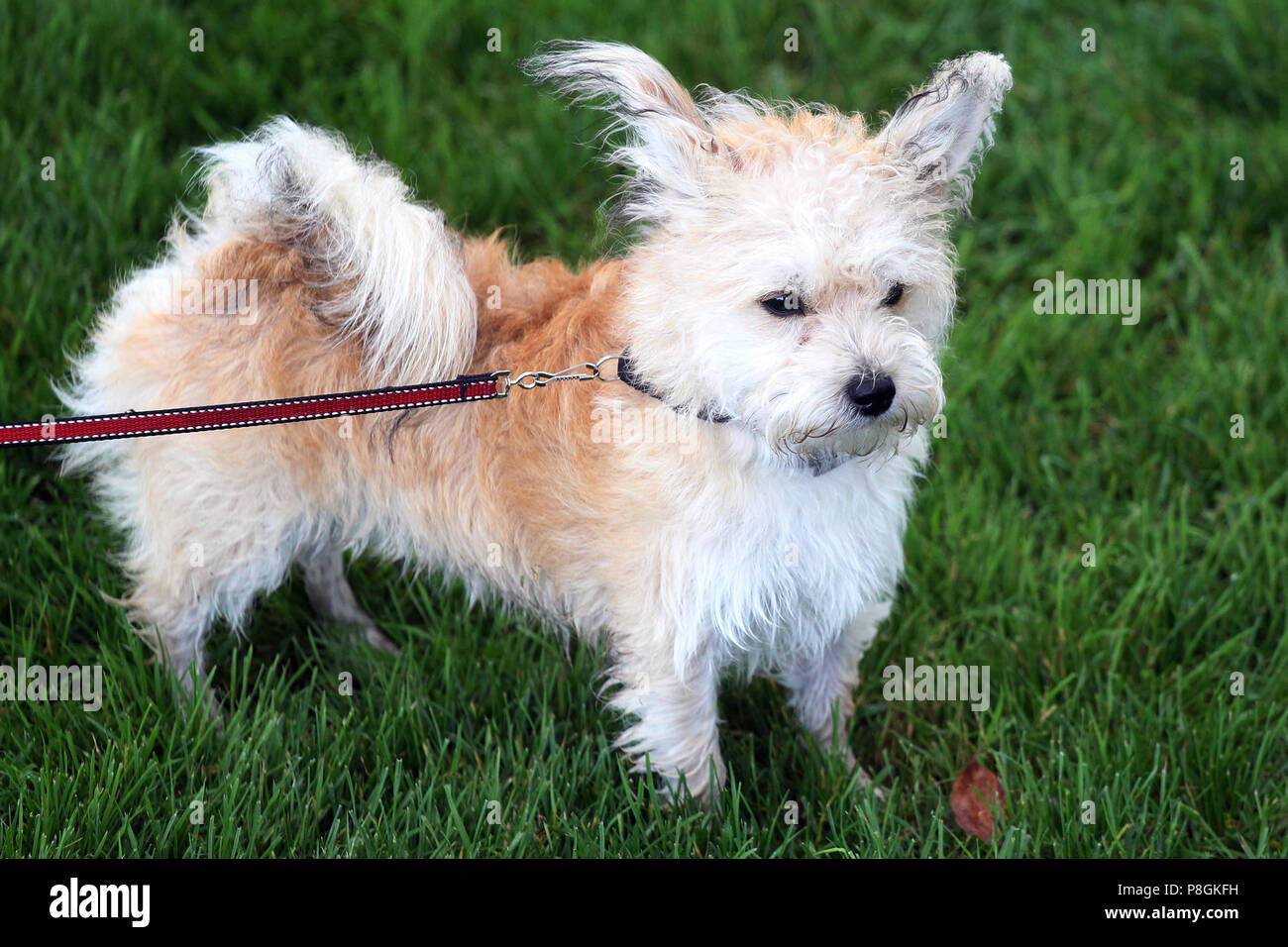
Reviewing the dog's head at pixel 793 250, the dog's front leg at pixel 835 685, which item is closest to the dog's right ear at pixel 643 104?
the dog's head at pixel 793 250

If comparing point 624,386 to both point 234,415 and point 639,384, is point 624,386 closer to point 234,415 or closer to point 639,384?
point 639,384

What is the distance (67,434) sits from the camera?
9.72 feet

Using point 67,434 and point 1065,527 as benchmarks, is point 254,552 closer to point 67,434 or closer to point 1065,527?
point 67,434

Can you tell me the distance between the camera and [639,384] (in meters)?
2.97

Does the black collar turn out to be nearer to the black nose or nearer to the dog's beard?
the dog's beard

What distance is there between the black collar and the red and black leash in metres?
0.05

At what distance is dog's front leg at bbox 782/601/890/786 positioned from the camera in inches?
139

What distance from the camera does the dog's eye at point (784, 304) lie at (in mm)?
2676

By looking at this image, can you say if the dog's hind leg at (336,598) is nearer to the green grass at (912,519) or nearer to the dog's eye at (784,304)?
the green grass at (912,519)

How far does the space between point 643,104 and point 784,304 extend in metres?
0.58

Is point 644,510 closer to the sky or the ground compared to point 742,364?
closer to the ground

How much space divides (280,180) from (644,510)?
133 cm

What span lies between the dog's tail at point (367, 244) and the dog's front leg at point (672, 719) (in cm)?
97
